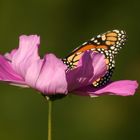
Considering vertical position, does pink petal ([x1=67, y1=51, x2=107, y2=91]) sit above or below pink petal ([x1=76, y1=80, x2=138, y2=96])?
above

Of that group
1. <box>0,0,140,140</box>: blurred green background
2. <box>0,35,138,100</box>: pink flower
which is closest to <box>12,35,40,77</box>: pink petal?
<box>0,35,138,100</box>: pink flower

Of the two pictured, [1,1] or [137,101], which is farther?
[1,1]

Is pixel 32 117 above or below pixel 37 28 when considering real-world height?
below

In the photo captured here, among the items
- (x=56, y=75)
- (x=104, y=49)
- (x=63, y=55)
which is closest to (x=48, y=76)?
(x=56, y=75)

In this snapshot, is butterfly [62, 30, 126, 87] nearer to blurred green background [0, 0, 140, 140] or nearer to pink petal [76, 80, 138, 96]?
pink petal [76, 80, 138, 96]

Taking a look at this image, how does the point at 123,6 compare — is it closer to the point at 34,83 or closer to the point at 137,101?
the point at 137,101

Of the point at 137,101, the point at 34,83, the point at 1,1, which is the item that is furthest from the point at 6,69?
the point at 1,1

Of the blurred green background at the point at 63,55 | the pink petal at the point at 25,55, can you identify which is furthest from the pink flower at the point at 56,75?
the blurred green background at the point at 63,55
